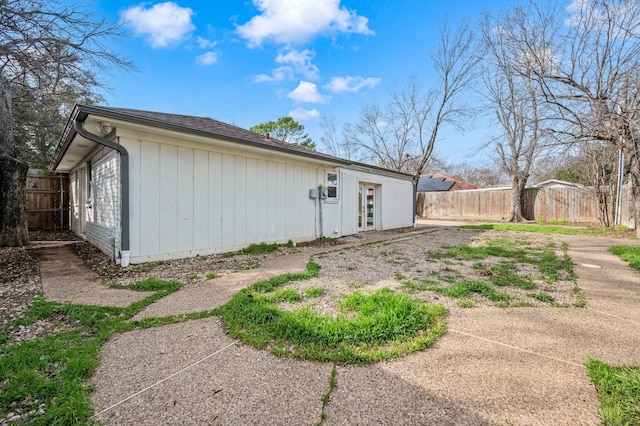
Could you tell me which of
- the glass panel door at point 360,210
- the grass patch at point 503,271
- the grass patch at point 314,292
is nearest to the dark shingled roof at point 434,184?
the glass panel door at point 360,210

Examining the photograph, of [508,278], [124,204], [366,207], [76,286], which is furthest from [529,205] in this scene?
[76,286]

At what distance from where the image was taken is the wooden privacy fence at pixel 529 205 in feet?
47.3

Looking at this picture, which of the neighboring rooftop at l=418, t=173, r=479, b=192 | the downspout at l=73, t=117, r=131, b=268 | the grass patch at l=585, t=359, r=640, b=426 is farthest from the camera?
the neighboring rooftop at l=418, t=173, r=479, b=192

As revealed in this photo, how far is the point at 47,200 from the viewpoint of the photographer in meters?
11.1

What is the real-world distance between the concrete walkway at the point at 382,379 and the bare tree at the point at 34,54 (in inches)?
236

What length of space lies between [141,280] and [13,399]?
111 inches

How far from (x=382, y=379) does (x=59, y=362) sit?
236 cm

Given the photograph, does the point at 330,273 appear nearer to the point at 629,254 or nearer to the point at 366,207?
the point at 629,254

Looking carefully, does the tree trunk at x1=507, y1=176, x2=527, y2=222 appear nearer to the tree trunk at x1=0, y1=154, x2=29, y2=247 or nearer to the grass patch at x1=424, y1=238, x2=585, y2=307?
the grass patch at x1=424, y1=238, x2=585, y2=307

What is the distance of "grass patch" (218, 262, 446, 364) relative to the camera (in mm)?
2303

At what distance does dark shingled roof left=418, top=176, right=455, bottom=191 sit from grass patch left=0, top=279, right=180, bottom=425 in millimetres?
26731

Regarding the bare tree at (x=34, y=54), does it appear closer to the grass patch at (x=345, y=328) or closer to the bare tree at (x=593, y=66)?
the grass patch at (x=345, y=328)

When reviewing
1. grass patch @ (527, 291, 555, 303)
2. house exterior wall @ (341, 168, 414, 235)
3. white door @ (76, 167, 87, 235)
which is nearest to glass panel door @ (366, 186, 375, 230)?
house exterior wall @ (341, 168, 414, 235)

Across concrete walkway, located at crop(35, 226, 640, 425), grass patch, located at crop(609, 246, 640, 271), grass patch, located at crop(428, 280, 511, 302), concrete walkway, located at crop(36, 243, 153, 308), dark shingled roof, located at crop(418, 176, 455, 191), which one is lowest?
concrete walkway, located at crop(35, 226, 640, 425)
